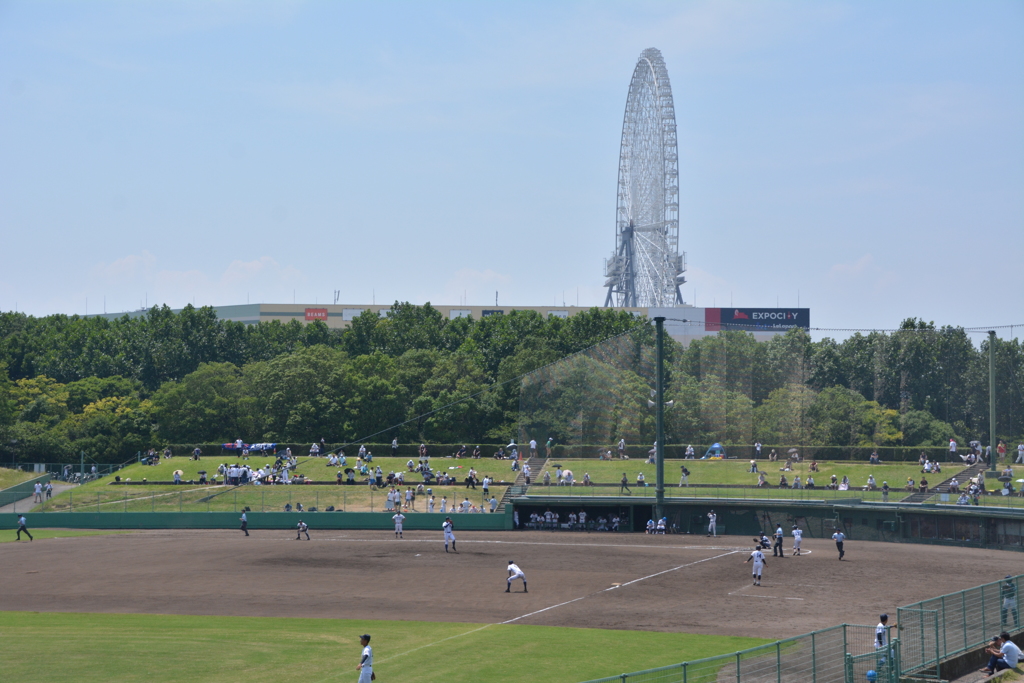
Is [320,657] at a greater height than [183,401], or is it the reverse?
[183,401]

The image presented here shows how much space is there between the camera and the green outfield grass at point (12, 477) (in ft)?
259

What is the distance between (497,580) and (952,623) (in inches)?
753

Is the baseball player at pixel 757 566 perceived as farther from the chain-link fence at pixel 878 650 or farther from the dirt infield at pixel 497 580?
the chain-link fence at pixel 878 650

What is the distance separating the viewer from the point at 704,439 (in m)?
69.9

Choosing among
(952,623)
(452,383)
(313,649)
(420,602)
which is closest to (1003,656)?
(952,623)

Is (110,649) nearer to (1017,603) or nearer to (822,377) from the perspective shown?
(1017,603)

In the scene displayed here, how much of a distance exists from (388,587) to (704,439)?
37298 mm

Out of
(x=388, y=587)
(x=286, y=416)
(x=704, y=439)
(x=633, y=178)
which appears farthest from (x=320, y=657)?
(x=633, y=178)

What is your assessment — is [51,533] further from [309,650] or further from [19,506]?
[309,650]

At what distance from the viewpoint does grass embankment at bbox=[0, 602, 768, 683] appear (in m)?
23.9

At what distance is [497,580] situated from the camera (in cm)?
3888

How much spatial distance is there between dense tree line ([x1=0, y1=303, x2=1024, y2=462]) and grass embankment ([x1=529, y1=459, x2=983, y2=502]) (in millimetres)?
3096

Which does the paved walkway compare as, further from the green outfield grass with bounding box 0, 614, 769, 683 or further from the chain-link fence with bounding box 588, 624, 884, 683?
the chain-link fence with bounding box 588, 624, 884, 683

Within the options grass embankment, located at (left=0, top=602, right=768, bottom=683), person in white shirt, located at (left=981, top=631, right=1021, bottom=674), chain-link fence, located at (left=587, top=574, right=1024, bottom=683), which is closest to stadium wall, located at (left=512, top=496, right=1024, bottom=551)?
chain-link fence, located at (left=587, top=574, right=1024, bottom=683)
